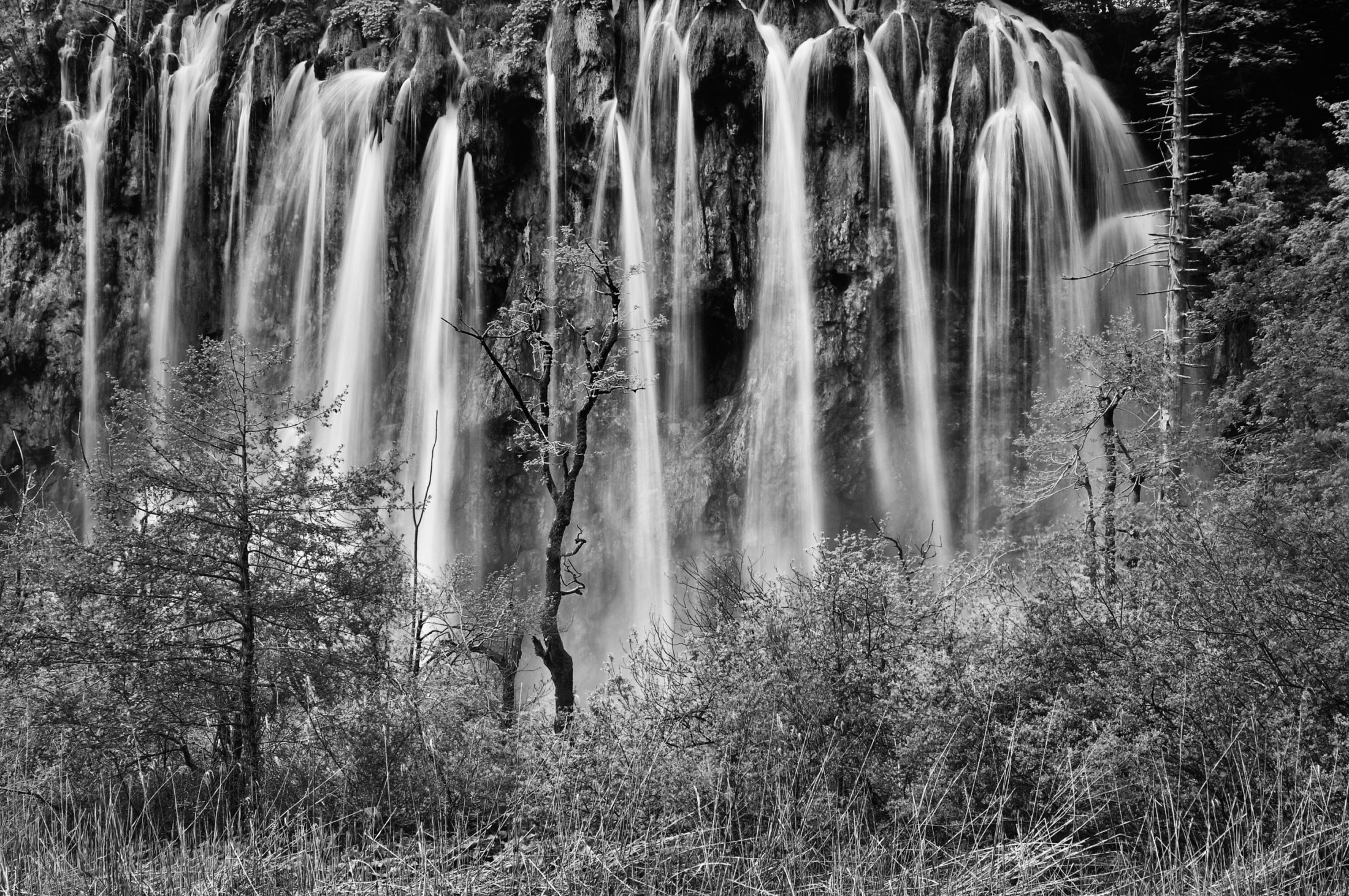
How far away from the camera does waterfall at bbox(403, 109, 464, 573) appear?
2342 centimetres

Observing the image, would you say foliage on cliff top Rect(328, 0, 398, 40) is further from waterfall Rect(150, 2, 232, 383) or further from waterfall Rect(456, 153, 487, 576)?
waterfall Rect(456, 153, 487, 576)

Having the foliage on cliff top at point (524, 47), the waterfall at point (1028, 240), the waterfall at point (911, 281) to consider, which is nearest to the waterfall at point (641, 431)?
A: the foliage on cliff top at point (524, 47)

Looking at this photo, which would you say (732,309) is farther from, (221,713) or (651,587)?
(221,713)

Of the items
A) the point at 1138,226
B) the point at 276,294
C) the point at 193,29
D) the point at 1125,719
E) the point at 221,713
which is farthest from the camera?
the point at 193,29

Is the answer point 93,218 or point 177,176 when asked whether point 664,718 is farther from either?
point 93,218

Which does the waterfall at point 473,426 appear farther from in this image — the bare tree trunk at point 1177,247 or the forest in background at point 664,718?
the bare tree trunk at point 1177,247

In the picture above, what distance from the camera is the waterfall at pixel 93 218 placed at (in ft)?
93.3

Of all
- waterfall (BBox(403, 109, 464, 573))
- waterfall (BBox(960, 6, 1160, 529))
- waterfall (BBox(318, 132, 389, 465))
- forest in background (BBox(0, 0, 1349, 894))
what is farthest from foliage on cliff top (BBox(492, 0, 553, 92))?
forest in background (BBox(0, 0, 1349, 894))

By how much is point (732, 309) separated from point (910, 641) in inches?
635

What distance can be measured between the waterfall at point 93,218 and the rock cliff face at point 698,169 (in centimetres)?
115

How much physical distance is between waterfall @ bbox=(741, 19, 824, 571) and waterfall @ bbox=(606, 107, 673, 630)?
6.81 ft

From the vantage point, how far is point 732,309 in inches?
904

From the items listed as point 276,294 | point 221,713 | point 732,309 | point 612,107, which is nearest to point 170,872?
point 221,713

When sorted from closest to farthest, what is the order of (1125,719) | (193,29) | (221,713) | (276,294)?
(1125,719) → (221,713) → (276,294) → (193,29)
